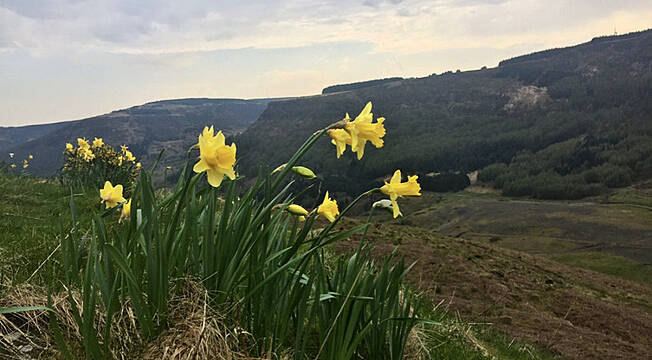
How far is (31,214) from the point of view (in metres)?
5.70

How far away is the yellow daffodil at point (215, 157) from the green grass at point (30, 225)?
2.31 ft

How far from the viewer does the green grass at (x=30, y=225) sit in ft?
10.3

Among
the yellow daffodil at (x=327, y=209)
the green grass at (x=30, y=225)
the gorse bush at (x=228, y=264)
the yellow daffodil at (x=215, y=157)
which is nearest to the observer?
the yellow daffodil at (x=215, y=157)

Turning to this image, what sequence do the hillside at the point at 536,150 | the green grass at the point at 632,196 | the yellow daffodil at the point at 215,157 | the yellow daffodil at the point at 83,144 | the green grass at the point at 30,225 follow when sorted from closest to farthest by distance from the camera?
the yellow daffodil at the point at 215,157, the green grass at the point at 30,225, the yellow daffodil at the point at 83,144, the green grass at the point at 632,196, the hillside at the point at 536,150

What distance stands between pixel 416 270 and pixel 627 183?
447 ft

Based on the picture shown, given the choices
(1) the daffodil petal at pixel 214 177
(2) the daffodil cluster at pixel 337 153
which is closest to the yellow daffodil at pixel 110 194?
(2) the daffodil cluster at pixel 337 153

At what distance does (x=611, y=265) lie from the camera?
175 ft

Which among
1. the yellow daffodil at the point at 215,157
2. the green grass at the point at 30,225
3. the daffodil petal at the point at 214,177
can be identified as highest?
the yellow daffodil at the point at 215,157

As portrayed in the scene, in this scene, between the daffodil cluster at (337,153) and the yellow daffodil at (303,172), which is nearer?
the daffodil cluster at (337,153)

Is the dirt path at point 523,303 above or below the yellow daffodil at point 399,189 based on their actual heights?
below

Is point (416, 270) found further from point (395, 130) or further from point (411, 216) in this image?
point (395, 130)

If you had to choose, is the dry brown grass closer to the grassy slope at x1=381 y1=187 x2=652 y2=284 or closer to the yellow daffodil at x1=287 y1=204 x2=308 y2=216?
the yellow daffodil at x1=287 y1=204 x2=308 y2=216

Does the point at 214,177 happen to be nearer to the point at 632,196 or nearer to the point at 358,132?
the point at 358,132

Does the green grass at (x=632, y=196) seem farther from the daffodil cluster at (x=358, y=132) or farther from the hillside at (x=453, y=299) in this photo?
the daffodil cluster at (x=358, y=132)
